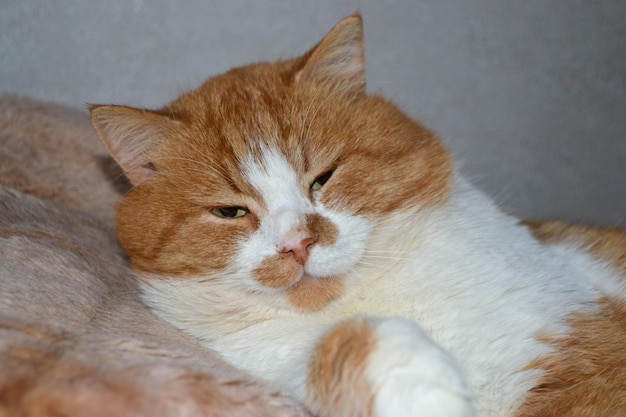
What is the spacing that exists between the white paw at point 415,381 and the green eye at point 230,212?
A: 0.56 metres

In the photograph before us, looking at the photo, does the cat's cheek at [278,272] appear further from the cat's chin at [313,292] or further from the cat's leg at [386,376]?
the cat's leg at [386,376]

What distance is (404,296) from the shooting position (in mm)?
1539

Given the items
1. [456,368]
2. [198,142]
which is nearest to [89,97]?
[198,142]

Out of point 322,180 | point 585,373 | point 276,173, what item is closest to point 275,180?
point 276,173

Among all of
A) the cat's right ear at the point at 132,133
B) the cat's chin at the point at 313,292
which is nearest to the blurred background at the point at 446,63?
the cat's right ear at the point at 132,133

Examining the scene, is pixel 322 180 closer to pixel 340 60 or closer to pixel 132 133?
pixel 340 60

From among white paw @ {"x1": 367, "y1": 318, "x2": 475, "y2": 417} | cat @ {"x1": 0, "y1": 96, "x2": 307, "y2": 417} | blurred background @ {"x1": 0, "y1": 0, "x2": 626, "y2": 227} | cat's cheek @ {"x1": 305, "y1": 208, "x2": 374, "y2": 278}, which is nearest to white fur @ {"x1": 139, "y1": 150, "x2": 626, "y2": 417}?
cat's cheek @ {"x1": 305, "y1": 208, "x2": 374, "y2": 278}

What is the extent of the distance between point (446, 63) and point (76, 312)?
2203mm

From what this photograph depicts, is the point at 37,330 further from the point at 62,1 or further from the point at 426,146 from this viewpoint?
the point at 62,1

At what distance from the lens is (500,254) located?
1.64 metres

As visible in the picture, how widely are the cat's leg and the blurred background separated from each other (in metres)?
1.69

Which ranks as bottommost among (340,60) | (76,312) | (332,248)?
(76,312)

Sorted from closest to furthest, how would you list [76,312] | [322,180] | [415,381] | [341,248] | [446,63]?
[415,381]
[76,312]
[341,248]
[322,180]
[446,63]

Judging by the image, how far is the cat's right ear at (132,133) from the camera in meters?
1.67
